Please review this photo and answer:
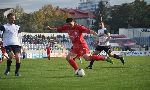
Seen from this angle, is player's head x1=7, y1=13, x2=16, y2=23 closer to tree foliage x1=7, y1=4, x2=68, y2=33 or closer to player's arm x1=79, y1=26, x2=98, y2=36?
player's arm x1=79, y1=26, x2=98, y2=36

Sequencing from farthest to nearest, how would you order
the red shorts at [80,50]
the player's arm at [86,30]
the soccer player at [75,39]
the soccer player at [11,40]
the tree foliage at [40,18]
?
the tree foliage at [40,18], the red shorts at [80,50], the soccer player at [75,39], the soccer player at [11,40], the player's arm at [86,30]

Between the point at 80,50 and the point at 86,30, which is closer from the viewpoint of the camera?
the point at 86,30

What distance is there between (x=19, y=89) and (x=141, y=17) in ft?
313

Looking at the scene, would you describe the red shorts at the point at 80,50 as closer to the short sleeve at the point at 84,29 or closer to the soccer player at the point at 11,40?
the short sleeve at the point at 84,29

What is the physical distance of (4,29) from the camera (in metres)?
15.7

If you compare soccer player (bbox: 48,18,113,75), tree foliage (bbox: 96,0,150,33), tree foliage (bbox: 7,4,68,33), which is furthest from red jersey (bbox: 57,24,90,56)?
tree foliage (bbox: 96,0,150,33)

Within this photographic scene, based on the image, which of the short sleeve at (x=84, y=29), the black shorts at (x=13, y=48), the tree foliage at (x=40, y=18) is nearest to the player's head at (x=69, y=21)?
the short sleeve at (x=84, y=29)

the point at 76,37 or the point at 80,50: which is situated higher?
the point at 76,37

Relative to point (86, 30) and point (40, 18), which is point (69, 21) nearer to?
point (86, 30)

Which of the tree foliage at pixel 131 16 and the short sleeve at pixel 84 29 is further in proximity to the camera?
the tree foliage at pixel 131 16

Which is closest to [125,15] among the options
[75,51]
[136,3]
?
[136,3]

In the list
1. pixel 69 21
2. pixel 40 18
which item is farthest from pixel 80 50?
pixel 40 18

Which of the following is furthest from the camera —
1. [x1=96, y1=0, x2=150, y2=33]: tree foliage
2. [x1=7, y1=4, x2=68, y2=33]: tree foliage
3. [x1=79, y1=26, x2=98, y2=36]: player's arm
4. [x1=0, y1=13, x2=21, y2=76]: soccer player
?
[x1=96, y1=0, x2=150, y2=33]: tree foliage

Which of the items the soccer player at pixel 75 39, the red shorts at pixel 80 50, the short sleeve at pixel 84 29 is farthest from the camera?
the red shorts at pixel 80 50
